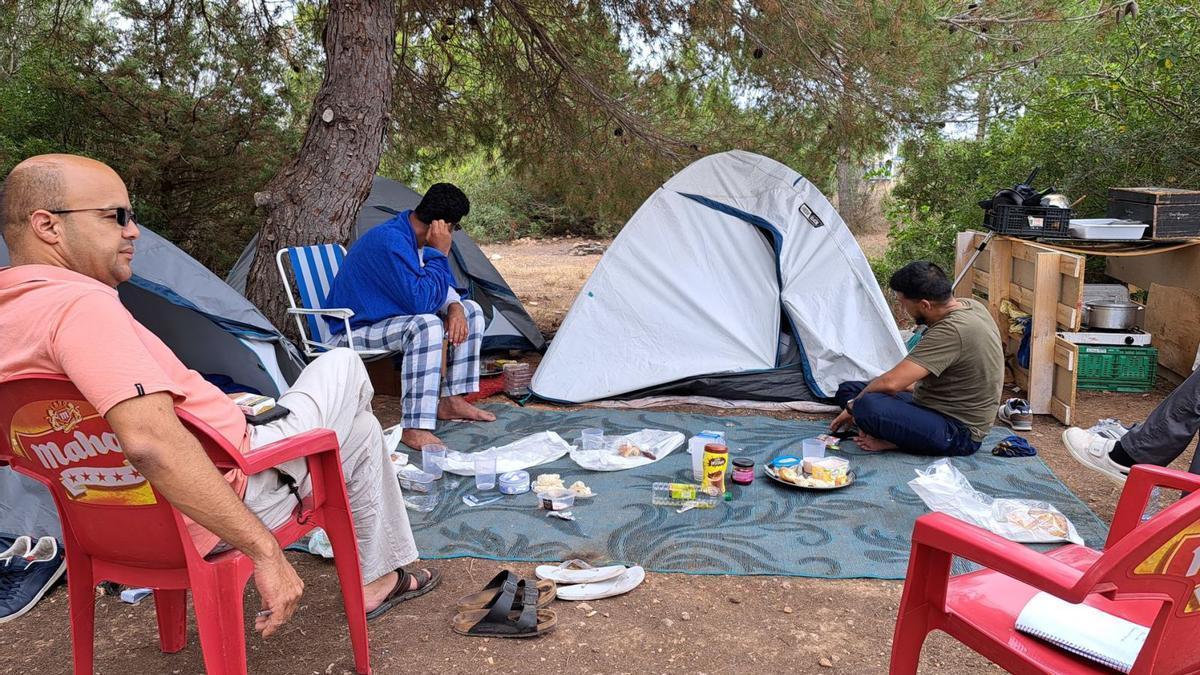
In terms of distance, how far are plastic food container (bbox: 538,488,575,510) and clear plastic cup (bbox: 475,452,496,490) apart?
0.84 ft

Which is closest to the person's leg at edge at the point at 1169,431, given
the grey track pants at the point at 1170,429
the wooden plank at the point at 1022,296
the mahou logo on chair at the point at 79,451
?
the grey track pants at the point at 1170,429

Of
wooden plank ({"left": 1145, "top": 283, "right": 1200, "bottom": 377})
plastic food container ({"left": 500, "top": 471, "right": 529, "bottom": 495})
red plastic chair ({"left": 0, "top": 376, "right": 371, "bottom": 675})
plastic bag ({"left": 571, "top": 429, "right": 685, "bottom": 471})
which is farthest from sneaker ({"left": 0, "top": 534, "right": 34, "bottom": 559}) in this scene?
wooden plank ({"left": 1145, "top": 283, "right": 1200, "bottom": 377})

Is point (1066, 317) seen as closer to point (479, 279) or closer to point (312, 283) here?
point (479, 279)

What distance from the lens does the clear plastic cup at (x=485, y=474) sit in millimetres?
3570

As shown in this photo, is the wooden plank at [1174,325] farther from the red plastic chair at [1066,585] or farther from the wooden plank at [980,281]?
the red plastic chair at [1066,585]

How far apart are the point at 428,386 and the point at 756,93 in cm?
296

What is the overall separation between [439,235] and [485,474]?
1.37 m

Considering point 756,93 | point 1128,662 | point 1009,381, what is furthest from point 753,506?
point 756,93

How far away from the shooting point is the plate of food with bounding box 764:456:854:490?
11.7 feet

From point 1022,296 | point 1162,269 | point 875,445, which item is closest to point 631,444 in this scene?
point 875,445

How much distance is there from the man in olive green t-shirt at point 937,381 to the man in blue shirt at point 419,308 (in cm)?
191

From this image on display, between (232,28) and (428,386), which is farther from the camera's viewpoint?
(232,28)

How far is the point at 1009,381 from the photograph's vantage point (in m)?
5.25

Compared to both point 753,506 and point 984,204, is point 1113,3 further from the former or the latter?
point 753,506
